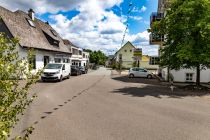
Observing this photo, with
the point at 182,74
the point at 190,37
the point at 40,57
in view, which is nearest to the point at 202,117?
the point at 190,37

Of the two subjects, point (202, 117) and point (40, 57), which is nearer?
point (202, 117)

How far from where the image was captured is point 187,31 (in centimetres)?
2023

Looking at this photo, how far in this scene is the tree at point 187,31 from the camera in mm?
18703

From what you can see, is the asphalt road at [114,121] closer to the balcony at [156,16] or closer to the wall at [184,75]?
the wall at [184,75]

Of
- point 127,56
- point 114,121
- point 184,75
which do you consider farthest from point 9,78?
point 127,56

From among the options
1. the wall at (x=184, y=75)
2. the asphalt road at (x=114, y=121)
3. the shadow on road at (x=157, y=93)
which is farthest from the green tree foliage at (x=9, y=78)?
the wall at (x=184, y=75)

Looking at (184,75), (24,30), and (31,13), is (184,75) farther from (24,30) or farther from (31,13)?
(31,13)

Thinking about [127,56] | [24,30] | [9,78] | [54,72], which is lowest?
[54,72]

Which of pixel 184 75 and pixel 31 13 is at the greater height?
pixel 31 13

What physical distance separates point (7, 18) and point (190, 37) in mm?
21913

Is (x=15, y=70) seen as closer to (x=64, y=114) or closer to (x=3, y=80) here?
(x=3, y=80)

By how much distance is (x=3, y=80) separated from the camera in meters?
3.27

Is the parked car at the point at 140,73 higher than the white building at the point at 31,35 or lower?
lower

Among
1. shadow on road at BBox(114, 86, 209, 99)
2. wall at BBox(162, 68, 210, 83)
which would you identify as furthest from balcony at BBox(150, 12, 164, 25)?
shadow on road at BBox(114, 86, 209, 99)
